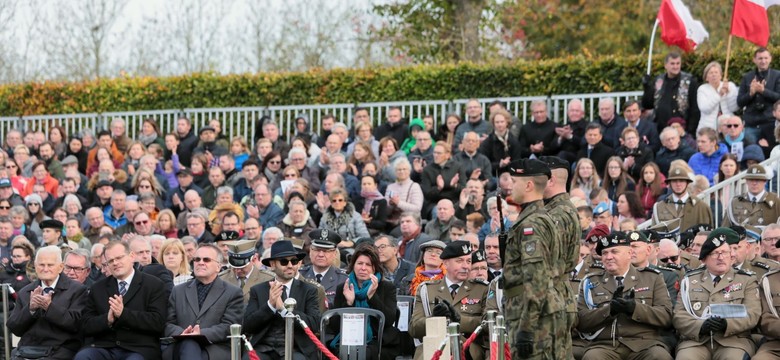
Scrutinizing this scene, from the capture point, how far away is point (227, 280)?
49.1 ft

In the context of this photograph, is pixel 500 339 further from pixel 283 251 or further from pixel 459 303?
pixel 283 251

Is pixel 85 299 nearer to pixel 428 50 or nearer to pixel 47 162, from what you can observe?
pixel 47 162

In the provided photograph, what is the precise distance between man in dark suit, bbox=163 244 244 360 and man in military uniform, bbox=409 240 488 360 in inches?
71.1

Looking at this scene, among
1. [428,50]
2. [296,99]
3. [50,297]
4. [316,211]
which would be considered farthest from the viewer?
[428,50]

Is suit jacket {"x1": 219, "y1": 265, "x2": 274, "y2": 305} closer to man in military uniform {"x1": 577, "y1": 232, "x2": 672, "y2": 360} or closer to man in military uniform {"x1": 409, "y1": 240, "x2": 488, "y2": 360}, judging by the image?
man in military uniform {"x1": 409, "y1": 240, "x2": 488, "y2": 360}

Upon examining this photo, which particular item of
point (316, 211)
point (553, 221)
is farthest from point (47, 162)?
point (553, 221)

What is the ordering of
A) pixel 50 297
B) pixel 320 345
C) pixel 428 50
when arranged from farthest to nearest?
pixel 428 50 → pixel 50 297 → pixel 320 345

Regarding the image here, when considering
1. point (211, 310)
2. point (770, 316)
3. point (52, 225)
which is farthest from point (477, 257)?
point (52, 225)

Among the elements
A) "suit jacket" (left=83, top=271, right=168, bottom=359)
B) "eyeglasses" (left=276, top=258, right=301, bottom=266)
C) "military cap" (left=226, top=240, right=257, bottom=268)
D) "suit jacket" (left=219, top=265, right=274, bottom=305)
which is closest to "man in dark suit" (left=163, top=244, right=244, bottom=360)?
"suit jacket" (left=83, top=271, right=168, bottom=359)

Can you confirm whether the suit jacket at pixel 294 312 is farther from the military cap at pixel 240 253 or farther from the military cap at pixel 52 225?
the military cap at pixel 52 225

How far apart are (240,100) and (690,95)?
9579 mm

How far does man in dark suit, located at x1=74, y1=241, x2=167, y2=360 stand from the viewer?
1377 cm

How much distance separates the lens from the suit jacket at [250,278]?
14.6 metres

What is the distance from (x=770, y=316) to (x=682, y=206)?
4034 millimetres
